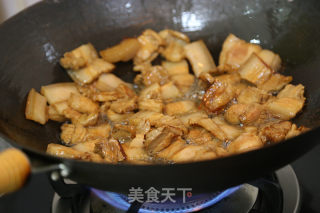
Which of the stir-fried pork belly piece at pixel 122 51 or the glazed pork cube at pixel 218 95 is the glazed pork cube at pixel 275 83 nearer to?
the glazed pork cube at pixel 218 95

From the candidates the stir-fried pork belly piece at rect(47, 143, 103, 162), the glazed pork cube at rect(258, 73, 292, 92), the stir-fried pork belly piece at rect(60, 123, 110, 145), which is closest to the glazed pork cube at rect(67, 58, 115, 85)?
the stir-fried pork belly piece at rect(60, 123, 110, 145)

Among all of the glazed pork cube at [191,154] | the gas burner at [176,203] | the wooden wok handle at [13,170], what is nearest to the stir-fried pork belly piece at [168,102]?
the glazed pork cube at [191,154]

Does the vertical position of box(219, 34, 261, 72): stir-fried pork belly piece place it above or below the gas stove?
above

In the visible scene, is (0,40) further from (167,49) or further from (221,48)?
(221,48)

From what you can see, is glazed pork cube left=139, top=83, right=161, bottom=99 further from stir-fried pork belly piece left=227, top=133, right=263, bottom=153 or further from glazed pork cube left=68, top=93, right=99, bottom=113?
stir-fried pork belly piece left=227, top=133, right=263, bottom=153

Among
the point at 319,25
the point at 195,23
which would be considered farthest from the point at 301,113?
the point at 195,23
